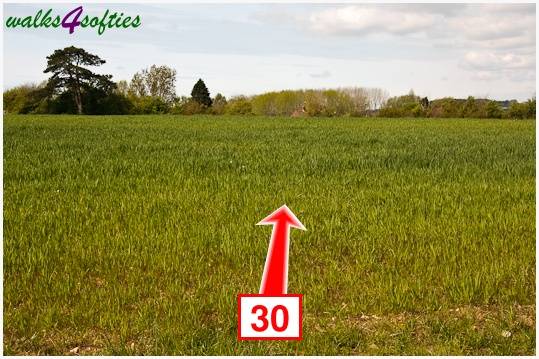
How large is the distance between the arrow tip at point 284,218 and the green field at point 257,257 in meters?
0.14

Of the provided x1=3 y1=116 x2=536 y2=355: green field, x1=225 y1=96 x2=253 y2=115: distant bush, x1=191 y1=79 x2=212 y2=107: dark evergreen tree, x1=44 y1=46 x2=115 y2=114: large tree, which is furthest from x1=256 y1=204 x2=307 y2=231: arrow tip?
x1=191 y1=79 x2=212 y2=107: dark evergreen tree

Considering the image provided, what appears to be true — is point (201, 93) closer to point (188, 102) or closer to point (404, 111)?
point (188, 102)

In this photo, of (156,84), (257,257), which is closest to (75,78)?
(156,84)

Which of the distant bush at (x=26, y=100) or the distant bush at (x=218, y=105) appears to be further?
the distant bush at (x=218, y=105)

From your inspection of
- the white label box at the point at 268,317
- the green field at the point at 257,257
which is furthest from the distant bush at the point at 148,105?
the white label box at the point at 268,317

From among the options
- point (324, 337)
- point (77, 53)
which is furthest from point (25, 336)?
point (77, 53)

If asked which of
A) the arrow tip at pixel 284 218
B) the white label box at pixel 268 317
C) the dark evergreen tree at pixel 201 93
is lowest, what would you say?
the white label box at pixel 268 317

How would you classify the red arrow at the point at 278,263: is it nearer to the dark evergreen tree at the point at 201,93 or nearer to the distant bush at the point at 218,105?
the distant bush at the point at 218,105

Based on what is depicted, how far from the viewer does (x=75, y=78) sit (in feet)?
145

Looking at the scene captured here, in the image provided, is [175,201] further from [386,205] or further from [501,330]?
[501,330]

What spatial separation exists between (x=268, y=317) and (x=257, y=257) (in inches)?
70.4

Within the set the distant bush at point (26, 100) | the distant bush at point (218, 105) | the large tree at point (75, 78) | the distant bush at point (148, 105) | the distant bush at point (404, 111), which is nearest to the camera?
the large tree at point (75, 78)

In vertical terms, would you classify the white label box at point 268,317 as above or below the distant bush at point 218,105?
below

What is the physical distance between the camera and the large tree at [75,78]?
3619cm
